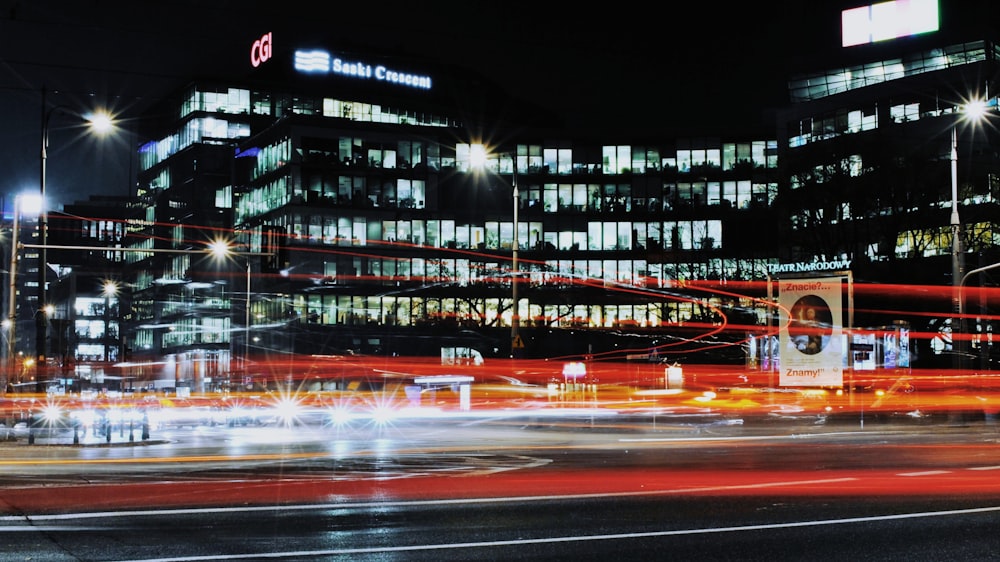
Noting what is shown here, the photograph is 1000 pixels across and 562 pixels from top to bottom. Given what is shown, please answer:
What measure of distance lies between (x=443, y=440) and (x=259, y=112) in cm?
8078

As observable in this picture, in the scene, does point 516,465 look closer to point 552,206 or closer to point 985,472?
point 985,472

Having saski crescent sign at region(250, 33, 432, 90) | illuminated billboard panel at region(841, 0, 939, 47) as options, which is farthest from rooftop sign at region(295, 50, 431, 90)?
illuminated billboard panel at region(841, 0, 939, 47)

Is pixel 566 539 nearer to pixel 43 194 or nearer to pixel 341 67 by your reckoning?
pixel 43 194

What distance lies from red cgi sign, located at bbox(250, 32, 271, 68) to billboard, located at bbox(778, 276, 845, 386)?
76588 mm

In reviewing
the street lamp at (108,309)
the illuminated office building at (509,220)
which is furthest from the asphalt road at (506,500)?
the street lamp at (108,309)

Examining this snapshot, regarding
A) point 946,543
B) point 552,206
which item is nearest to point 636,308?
point 552,206

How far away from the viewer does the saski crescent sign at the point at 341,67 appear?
302 ft

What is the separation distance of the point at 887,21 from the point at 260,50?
59181mm

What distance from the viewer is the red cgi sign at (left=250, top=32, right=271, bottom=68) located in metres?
97.5

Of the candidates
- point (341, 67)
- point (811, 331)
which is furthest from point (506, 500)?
point (341, 67)

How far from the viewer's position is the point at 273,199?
8094cm

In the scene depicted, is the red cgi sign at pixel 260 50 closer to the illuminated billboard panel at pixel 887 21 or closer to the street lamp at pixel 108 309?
the street lamp at pixel 108 309

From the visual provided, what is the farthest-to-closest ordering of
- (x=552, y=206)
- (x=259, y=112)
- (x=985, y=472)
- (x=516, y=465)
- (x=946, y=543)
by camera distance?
(x=259, y=112) < (x=552, y=206) < (x=516, y=465) < (x=985, y=472) < (x=946, y=543)

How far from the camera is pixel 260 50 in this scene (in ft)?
324
